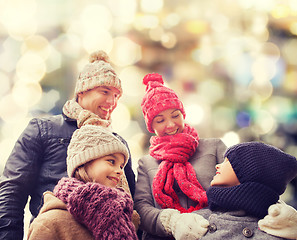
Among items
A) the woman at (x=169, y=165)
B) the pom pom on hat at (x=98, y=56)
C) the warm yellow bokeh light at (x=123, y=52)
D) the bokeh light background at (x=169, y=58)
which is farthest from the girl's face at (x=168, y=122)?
the warm yellow bokeh light at (x=123, y=52)

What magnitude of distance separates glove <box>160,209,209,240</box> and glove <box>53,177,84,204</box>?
467mm

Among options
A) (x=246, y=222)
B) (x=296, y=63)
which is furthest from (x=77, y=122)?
(x=296, y=63)

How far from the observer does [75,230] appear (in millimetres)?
1244

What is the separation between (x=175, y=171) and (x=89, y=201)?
60 centimetres

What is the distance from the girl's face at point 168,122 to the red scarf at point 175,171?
36 mm

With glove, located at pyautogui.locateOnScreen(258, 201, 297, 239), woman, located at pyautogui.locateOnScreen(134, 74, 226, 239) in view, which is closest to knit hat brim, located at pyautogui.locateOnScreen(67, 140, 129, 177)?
woman, located at pyautogui.locateOnScreen(134, 74, 226, 239)

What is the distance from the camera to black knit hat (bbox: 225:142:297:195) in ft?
4.49

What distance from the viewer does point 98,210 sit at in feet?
4.07

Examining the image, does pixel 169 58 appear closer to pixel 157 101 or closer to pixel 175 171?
pixel 157 101

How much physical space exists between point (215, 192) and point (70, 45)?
3434 mm

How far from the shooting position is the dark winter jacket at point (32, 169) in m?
1.56

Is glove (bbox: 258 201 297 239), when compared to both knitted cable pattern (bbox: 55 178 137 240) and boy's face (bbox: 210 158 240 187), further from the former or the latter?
knitted cable pattern (bbox: 55 178 137 240)

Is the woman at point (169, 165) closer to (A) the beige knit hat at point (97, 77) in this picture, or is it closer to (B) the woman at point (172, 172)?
(B) the woman at point (172, 172)

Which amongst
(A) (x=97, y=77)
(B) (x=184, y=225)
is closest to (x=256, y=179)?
(B) (x=184, y=225)
